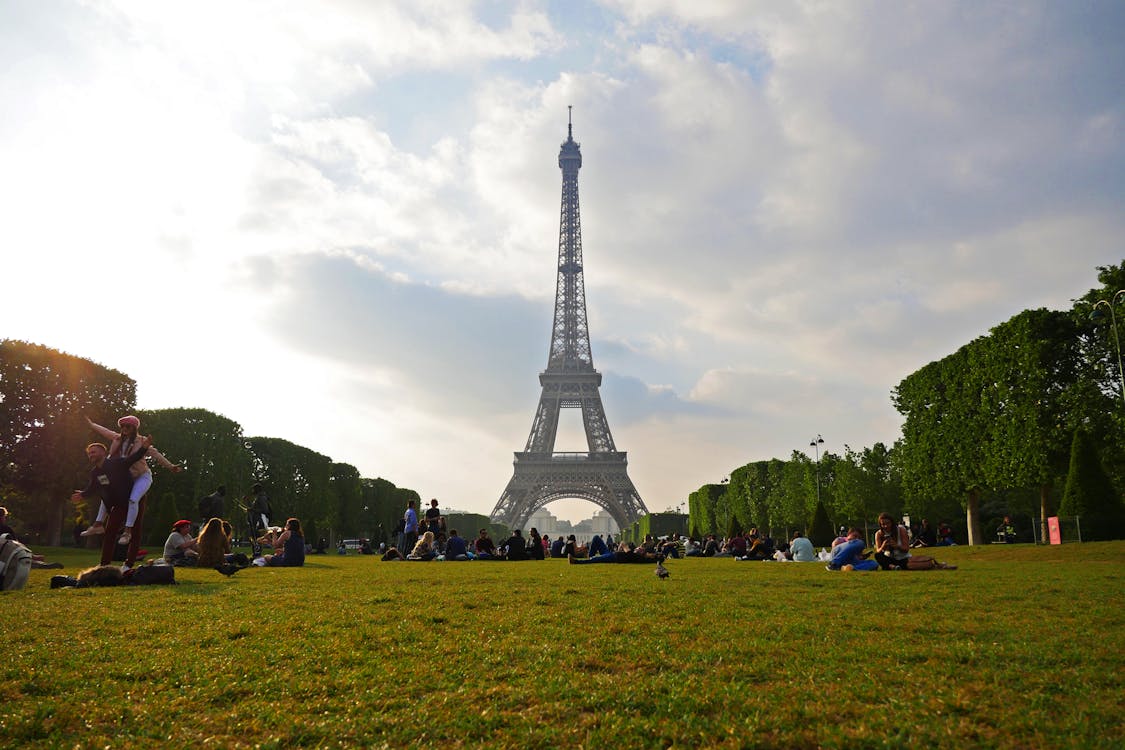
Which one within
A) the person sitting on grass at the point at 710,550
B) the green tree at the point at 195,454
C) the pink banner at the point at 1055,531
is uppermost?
the green tree at the point at 195,454

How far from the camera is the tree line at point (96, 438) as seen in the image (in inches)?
1485

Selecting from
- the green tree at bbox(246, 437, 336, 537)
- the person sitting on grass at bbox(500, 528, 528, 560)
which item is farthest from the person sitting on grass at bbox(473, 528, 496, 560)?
the green tree at bbox(246, 437, 336, 537)

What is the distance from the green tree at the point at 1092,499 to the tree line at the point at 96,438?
42.2m

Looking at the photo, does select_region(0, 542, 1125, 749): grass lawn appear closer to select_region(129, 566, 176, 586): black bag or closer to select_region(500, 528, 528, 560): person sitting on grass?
select_region(129, 566, 176, 586): black bag

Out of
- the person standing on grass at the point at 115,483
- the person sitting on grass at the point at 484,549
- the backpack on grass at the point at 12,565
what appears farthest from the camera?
the person sitting on grass at the point at 484,549

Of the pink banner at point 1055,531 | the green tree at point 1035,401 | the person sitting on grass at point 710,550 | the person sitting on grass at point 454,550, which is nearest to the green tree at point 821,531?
the green tree at point 1035,401

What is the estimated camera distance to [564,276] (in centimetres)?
9650

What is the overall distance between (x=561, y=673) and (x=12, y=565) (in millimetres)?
9698

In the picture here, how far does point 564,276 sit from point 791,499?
48443 mm

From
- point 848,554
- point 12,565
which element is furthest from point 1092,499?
point 12,565

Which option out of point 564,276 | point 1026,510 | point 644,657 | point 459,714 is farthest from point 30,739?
point 564,276

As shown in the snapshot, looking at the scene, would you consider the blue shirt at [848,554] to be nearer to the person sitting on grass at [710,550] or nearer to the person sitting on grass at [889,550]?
the person sitting on grass at [889,550]

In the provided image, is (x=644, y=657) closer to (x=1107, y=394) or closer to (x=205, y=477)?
(x=1107, y=394)

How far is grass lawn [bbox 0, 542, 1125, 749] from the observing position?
3.90 meters
